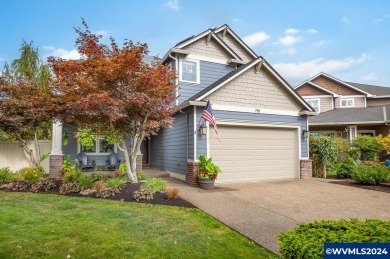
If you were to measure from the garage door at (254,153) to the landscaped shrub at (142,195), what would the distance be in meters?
4.05

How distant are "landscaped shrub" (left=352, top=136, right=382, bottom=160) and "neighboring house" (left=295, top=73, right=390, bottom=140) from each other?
2.71 metres

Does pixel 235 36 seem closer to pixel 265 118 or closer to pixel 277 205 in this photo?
pixel 265 118

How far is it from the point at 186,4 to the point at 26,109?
25.0ft

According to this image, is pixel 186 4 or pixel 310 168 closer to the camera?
pixel 186 4

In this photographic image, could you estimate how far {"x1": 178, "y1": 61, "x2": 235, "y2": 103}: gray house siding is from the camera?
13.0 metres

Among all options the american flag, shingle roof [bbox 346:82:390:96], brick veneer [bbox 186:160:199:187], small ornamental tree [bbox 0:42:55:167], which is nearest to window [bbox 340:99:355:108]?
shingle roof [bbox 346:82:390:96]

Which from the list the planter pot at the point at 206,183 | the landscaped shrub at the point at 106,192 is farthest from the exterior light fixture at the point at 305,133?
the landscaped shrub at the point at 106,192

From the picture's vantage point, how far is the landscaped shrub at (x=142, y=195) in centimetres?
722

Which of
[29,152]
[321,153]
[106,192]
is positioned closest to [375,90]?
[321,153]

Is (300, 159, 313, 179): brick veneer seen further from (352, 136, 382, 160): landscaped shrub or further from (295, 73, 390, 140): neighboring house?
(295, 73, 390, 140): neighboring house

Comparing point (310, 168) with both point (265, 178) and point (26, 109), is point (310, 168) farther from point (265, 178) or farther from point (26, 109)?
point (26, 109)

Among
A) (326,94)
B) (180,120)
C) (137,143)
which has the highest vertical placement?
(326,94)

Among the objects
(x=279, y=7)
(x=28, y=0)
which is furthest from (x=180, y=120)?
(x=28, y=0)

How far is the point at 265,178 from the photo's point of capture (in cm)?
1191
